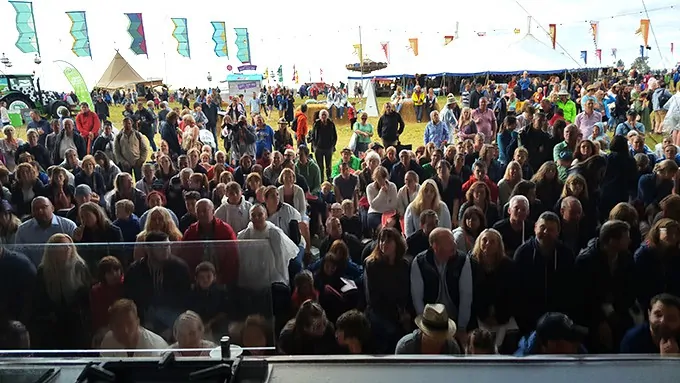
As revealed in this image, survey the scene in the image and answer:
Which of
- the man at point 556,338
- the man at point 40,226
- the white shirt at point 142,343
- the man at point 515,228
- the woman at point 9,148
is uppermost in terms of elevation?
the woman at point 9,148

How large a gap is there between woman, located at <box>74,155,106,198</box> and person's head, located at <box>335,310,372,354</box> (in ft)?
16.9

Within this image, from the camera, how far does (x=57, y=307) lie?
2104 mm

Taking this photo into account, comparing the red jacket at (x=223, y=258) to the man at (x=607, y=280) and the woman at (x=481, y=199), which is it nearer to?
the man at (x=607, y=280)

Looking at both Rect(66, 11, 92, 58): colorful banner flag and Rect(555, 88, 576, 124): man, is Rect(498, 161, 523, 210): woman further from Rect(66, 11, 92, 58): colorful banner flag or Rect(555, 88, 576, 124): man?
Rect(66, 11, 92, 58): colorful banner flag

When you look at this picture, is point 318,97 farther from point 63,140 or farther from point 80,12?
point 63,140

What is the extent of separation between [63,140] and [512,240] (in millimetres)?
8455

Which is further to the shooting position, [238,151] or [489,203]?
[238,151]

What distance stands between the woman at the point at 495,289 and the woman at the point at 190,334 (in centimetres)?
259

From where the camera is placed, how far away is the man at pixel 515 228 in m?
4.89

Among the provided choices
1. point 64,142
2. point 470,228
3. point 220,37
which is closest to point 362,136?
point 64,142

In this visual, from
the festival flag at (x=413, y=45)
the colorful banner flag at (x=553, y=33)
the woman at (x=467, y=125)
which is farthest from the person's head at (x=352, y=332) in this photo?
the festival flag at (x=413, y=45)

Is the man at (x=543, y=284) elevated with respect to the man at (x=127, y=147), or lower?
lower

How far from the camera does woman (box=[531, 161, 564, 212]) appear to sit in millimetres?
6049

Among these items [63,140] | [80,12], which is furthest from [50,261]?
[80,12]
